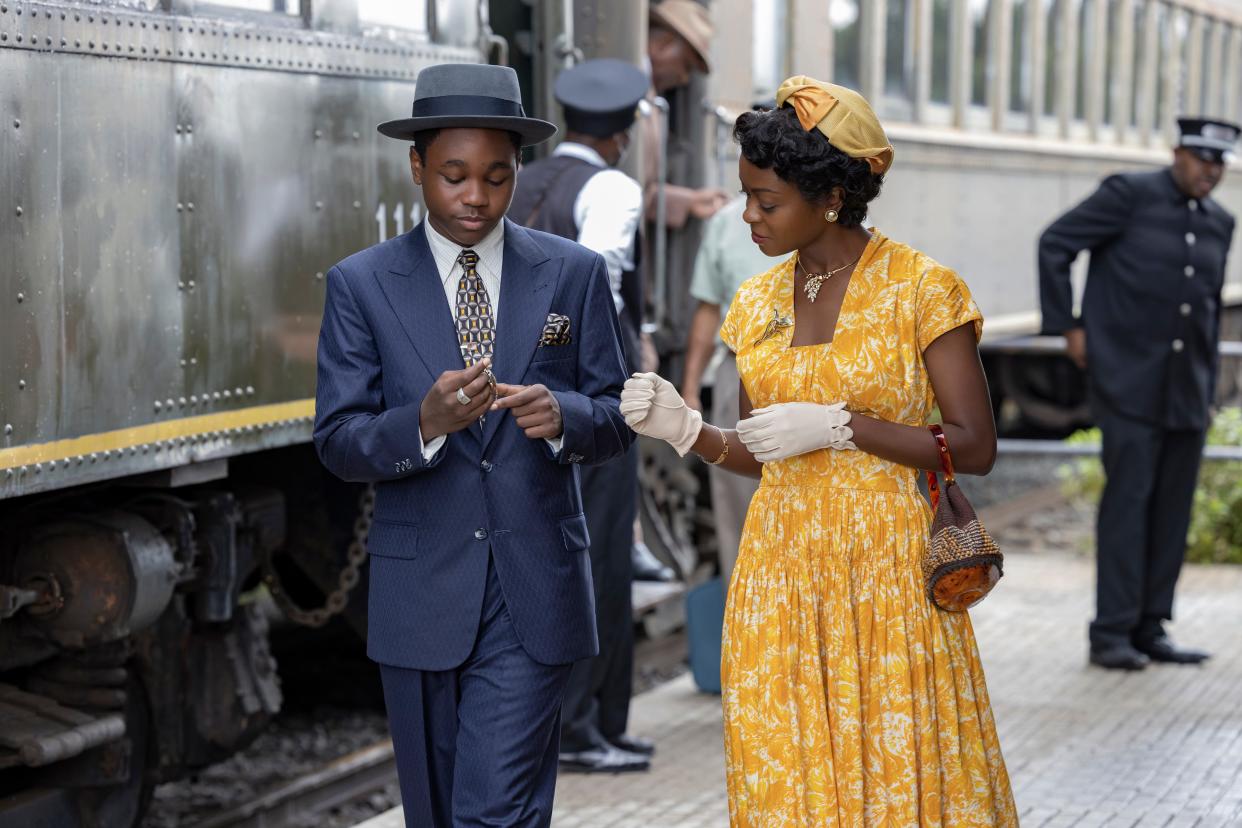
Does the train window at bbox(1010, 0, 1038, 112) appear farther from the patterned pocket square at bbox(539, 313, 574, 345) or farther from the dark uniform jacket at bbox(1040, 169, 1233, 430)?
the patterned pocket square at bbox(539, 313, 574, 345)

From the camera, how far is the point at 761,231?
3383 millimetres

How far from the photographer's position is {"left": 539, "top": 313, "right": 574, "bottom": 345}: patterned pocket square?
11.0 ft

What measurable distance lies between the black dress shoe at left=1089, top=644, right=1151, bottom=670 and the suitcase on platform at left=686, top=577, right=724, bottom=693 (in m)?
1.48

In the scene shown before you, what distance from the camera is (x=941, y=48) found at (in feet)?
36.8

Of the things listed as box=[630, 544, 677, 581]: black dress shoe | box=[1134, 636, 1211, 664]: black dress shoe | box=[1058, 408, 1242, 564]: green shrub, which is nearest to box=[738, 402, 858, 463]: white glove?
box=[1134, 636, 1211, 664]: black dress shoe

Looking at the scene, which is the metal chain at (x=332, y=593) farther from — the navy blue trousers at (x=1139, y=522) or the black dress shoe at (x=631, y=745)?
the navy blue trousers at (x=1139, y=522)

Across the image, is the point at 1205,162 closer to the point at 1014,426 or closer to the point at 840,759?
the point at 840,759

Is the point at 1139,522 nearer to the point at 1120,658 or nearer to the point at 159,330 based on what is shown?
the point at 1120,658

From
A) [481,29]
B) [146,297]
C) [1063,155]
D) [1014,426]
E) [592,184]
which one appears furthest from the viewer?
[1014,426]

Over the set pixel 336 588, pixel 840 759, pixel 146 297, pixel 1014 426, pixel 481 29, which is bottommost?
pixel 1014 426

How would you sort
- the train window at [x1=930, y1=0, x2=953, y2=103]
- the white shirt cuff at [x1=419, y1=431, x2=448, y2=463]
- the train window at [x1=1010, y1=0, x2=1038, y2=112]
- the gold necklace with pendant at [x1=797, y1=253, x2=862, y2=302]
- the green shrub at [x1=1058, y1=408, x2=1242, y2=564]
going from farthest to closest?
the train window at [x1=1010, y1=0, x2=1038, y2=112]
the train window at [x1=930, y1=0, x2=953, y2=103]
the green shrub at [x1=1058, y1=408, x2=1242, y2=564]
the gold necklace with pendant at [x1=797, y1=253, x2=862, y2=302]
the white shirt cuff at [x1=419, y1=431, x2=448, y2=463]

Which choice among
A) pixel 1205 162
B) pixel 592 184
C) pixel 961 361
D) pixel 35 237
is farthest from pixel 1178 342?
pixel 35 237

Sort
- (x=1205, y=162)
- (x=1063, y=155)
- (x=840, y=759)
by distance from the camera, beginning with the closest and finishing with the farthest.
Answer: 1. (x=840, y=759)
2. (x=1205, y=162)
3. (x=1063, y=155)

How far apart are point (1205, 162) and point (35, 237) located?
4.33 meters
